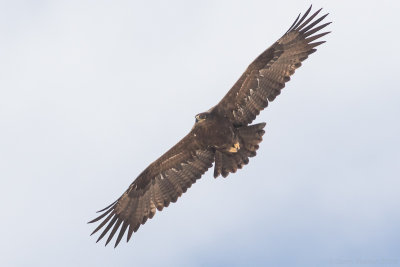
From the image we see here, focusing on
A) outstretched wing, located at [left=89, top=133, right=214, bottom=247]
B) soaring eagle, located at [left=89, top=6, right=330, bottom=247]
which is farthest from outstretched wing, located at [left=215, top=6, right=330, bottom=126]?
outstretched wing, located at [left=89, top=133, right=214, bottom=247]

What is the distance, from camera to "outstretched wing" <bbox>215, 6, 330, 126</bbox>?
19969 millimetres

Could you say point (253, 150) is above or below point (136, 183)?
below

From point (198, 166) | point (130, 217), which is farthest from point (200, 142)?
point (130, 217)

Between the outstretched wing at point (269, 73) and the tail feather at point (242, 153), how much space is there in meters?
0.27

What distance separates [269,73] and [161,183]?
12.2ft

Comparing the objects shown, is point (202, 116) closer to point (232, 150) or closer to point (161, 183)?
point (232, 150)

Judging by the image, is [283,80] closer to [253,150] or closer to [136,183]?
[253,150]

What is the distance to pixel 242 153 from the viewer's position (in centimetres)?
2041

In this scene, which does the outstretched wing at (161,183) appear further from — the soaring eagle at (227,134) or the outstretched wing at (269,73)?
the outstretched wing at (269,73)

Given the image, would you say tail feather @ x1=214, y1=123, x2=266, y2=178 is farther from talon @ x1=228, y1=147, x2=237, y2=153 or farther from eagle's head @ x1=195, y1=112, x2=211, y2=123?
eagle's head @ x1=195, y1=112, x2=211, y2=123

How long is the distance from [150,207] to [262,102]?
11.9 feet

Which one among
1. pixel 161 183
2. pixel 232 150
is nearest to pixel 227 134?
pixel 232 150

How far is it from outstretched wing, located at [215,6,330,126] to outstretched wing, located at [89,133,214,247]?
131 cm

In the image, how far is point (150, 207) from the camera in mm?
21172
